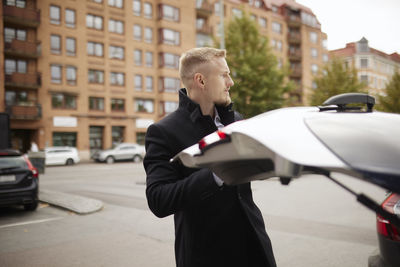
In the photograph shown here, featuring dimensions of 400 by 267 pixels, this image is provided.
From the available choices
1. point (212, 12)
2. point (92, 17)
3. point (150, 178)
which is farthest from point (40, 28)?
point (150, 178)

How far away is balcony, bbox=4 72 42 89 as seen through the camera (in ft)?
95.3

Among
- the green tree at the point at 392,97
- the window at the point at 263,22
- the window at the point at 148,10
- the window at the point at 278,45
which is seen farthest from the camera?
the window at the point at 278,45

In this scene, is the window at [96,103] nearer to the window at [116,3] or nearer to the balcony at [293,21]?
the window at [116,3]

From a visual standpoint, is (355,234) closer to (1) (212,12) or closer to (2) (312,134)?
(2) (312,134)

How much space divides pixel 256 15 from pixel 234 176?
4820 centimetres

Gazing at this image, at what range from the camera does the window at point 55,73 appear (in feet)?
104

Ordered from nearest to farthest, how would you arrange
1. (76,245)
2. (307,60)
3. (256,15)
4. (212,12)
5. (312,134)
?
(312,134) < (76,245) < (212,12) < (256,15) < (307,60)

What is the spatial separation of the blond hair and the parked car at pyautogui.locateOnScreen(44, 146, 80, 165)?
26.6 m

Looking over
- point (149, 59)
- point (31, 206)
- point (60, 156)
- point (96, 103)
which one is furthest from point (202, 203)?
point (149, 59)

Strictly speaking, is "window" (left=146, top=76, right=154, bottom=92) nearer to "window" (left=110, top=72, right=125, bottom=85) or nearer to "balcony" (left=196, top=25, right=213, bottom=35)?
"window" (left=110, top=72, right=125, bottom=85)

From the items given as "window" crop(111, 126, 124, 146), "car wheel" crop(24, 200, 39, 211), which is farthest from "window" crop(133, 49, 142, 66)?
"car wheel" crop(24, 200, 39, 211)

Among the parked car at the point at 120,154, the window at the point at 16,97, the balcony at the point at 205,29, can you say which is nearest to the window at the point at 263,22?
the balcony at the point at 205,29

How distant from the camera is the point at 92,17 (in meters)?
34.1

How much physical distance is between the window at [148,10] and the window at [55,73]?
439 inches
